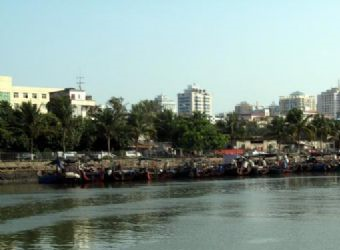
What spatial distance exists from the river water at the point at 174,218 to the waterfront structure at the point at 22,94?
5644cm

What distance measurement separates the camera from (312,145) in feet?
444

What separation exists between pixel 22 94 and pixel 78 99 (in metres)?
10.8

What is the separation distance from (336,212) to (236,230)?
9.94 metres

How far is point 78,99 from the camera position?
12662cm

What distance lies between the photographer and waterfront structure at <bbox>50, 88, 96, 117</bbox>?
125 metres

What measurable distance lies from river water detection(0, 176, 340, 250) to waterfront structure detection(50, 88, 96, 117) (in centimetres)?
6183

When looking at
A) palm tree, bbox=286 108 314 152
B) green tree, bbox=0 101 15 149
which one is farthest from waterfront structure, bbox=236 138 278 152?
green tree, bbox=0 101 15 149

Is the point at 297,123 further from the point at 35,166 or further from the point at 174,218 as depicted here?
the point at 174,218

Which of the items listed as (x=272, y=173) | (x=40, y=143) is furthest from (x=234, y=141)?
(x=40, y=143)

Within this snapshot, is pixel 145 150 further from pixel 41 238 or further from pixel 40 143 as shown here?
pixel 41 238

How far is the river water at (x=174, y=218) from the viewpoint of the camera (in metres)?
30.6

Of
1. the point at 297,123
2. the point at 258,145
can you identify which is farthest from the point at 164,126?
the point at 297,123

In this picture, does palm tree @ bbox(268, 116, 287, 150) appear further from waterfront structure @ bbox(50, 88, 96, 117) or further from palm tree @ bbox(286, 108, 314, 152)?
waterfront structure @ bbox(50, 88, 96, 117)

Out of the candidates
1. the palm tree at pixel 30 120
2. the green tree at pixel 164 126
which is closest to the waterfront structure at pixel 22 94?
the green tree at pixel 164 126
